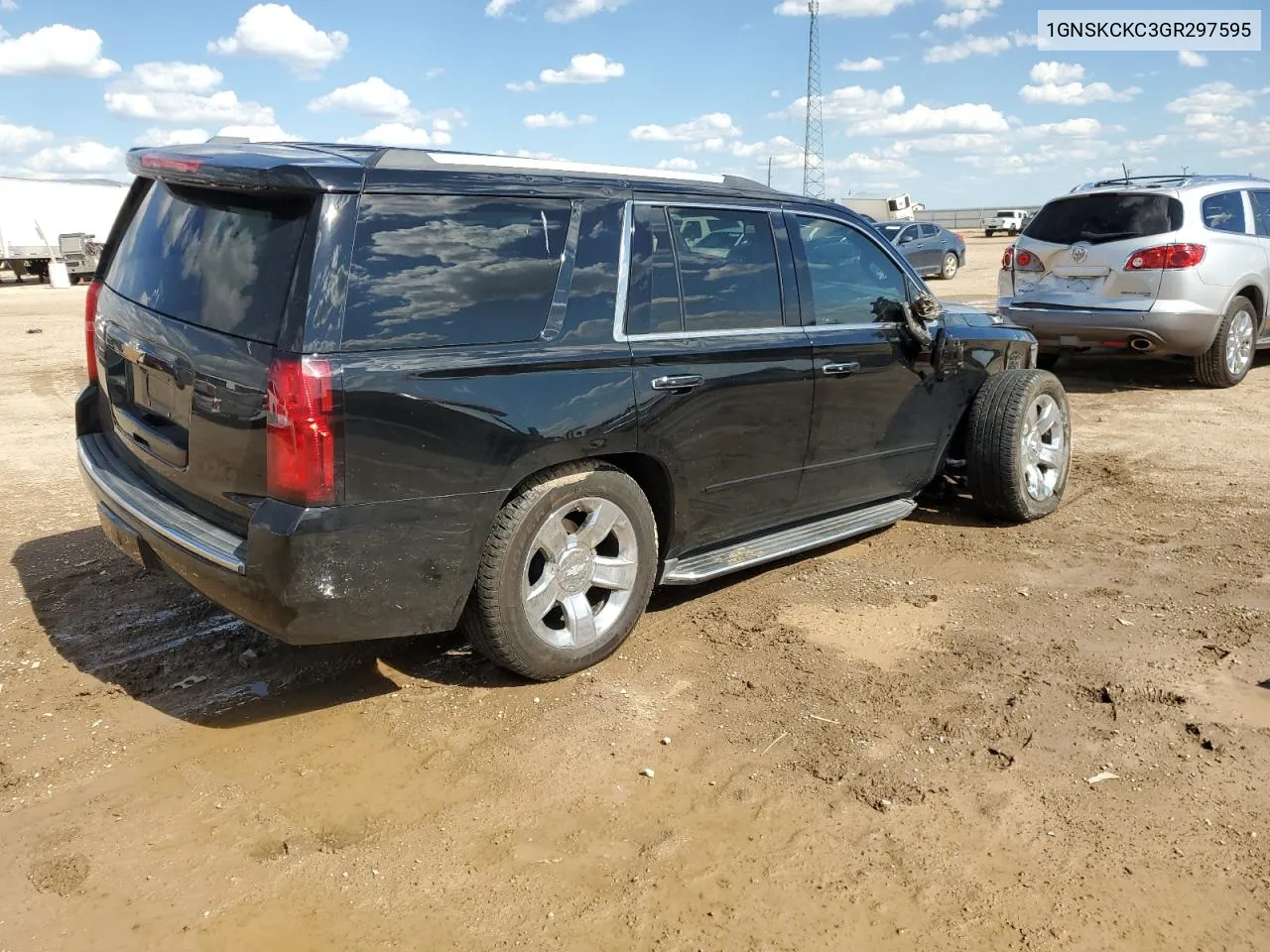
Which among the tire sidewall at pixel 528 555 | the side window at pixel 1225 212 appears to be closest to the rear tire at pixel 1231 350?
the side window at pixel 1225 212

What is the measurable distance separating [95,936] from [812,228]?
3.70m

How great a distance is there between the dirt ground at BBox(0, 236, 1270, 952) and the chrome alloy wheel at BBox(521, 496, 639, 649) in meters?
0.23

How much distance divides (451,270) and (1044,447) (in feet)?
12.4

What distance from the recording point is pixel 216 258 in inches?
135

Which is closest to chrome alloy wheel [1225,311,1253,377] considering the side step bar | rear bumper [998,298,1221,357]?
rear bumper [998,298,1221,357]

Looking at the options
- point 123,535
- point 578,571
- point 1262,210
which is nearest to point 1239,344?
point 1262,210

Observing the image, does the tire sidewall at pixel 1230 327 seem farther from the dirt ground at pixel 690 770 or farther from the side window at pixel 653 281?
the side window at pixel 653 281

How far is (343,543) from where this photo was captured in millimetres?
3156

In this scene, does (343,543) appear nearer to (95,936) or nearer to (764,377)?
(95,936)

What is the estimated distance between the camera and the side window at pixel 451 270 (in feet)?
10.5

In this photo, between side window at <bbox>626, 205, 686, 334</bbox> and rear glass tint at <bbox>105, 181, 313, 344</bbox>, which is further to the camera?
side window at <bbox>626, 205, 686, 334</bbox>

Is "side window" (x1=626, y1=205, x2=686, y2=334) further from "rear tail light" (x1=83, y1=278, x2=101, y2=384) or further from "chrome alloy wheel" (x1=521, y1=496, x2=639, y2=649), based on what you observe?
"rear tail light" (x1=83, y1=278, x2=101, y2=384)

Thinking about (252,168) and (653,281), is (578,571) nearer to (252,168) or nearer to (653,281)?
(653,281)

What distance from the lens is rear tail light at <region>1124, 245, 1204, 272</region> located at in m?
8.99
